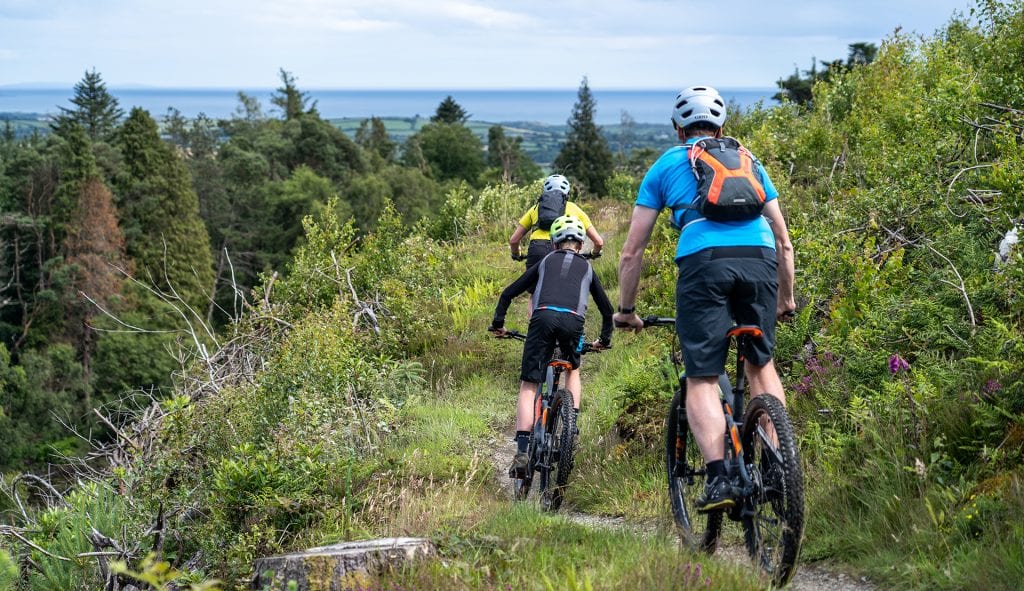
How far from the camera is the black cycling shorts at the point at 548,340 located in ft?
22.1

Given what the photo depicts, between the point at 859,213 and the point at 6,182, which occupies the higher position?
the point at 859,213

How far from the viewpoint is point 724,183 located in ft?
14.8

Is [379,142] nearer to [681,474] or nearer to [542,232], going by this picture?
[542,232]

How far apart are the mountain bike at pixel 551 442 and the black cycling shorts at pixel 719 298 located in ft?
7.00

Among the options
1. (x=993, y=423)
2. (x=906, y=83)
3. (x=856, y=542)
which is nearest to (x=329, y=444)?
(x=856, y=542)

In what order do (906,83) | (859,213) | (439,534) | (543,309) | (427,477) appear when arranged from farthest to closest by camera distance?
(906,83) < (859,213) < (427,477) < (543,309) < (439,534)

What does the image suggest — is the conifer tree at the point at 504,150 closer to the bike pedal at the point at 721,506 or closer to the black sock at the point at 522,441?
the black sock at the point at 522,441

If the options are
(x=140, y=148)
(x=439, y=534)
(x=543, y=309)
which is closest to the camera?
(x=439, y=534)

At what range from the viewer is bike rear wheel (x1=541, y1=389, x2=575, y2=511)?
6.60 meters

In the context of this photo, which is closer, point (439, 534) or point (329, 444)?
point (439, 534)

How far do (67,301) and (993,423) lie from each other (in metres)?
60.6

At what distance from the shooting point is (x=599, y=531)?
5.16 m

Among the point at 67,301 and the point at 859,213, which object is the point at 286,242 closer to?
the point at 67,301

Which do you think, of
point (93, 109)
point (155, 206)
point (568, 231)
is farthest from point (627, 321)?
point (93, 109)
